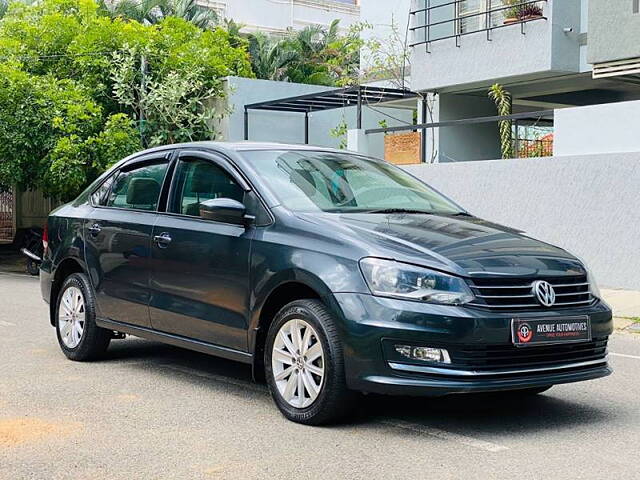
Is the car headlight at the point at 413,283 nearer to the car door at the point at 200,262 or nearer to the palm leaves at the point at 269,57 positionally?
the car door at the point at 200,262

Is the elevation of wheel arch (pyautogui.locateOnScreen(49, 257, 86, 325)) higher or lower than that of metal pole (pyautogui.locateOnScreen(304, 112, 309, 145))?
lower

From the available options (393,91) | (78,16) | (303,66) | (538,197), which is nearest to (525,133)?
(393,91)

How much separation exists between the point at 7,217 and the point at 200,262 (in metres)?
25.6

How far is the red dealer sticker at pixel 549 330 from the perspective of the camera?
5645mm

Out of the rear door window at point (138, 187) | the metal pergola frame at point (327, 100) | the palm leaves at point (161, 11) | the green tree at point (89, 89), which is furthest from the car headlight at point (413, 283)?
the palm leaves at point (161, 11)

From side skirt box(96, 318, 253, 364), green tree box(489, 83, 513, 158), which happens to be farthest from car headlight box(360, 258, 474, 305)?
green tree box(489, 83, 513, 158)

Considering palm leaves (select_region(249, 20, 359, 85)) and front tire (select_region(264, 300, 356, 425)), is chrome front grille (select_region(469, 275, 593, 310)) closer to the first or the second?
front tire (select_region(264, 300, 356, 425))

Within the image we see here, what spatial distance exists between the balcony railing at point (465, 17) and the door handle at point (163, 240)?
12.0m

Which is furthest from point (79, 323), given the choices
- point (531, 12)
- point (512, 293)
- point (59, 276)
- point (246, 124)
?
point (246, 124)

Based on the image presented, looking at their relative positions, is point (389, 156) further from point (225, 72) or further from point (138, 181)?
point (138, 181)

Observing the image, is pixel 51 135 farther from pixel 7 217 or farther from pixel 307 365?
pixel 307 365

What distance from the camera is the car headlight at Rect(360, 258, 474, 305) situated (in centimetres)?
561

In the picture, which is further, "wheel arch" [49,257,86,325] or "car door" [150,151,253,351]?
"wheel arch" [49,257,86,325]

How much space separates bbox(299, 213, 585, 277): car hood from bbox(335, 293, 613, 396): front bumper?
0.89ft
